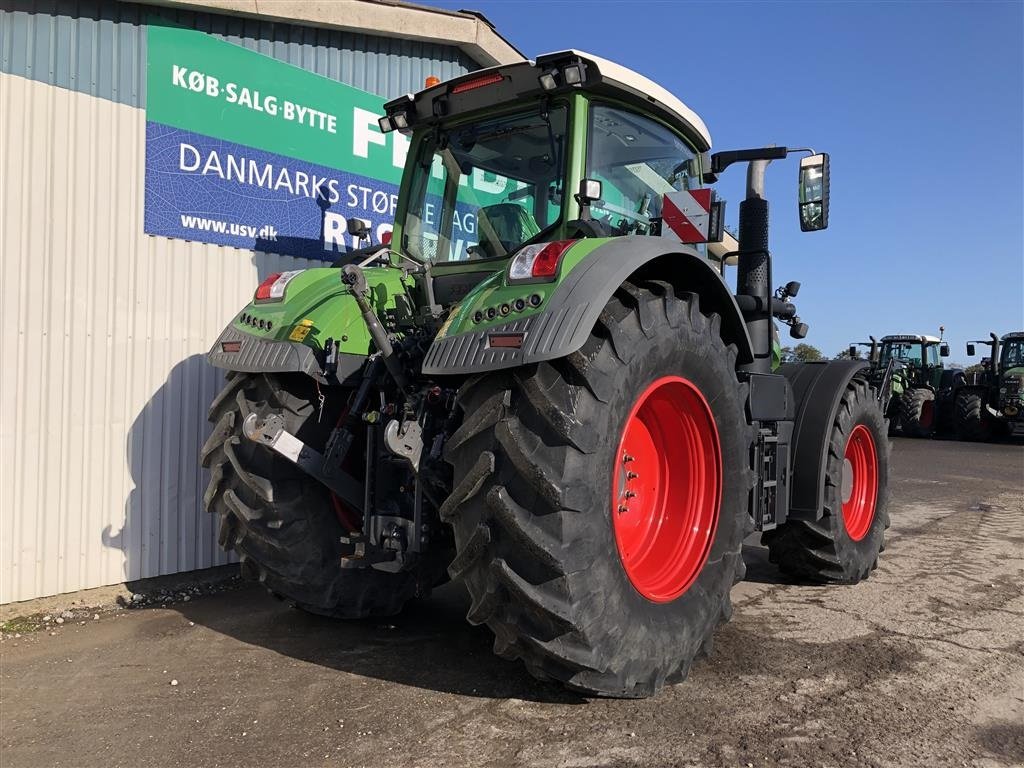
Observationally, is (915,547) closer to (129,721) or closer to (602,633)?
(602,633)

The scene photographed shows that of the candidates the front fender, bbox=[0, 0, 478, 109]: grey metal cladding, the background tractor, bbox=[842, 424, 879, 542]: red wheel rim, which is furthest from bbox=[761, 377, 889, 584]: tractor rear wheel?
the background tractor

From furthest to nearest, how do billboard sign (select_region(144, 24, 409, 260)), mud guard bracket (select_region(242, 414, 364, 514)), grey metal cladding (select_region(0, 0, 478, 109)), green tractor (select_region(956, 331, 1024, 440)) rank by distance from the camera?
green tractor (select_region(956, 331, 1024, 440))
billboard sign (select_region(144, 24, 409, 260))
grey metal cladding (select_region(0, 0, 478, 109))
mud guard bracket (select_region(242, 414, 364, 514))

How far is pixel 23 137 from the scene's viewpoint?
4.47 meters

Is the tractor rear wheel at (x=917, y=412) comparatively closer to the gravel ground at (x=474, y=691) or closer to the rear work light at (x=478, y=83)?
the gravel ground at (x=474, y=691)

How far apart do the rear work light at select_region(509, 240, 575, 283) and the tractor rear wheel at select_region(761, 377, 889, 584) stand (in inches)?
106

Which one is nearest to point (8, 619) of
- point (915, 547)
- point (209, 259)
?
point (209, 259)

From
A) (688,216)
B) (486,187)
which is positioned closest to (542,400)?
(486,187)

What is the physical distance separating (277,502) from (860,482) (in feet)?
13.2

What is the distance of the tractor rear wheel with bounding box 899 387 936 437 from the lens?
19203 millimetres

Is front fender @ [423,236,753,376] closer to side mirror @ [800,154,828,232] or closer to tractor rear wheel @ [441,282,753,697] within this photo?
tractor rear wheel @ [441,282,753,697]

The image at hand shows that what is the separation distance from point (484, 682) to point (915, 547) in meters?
4.36

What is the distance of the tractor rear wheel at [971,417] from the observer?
18.4 metres

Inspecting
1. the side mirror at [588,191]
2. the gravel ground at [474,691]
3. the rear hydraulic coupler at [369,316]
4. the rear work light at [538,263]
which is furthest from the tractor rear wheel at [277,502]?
the side mirror at [588,191]

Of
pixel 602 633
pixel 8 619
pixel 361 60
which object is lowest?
pixel 8 619
